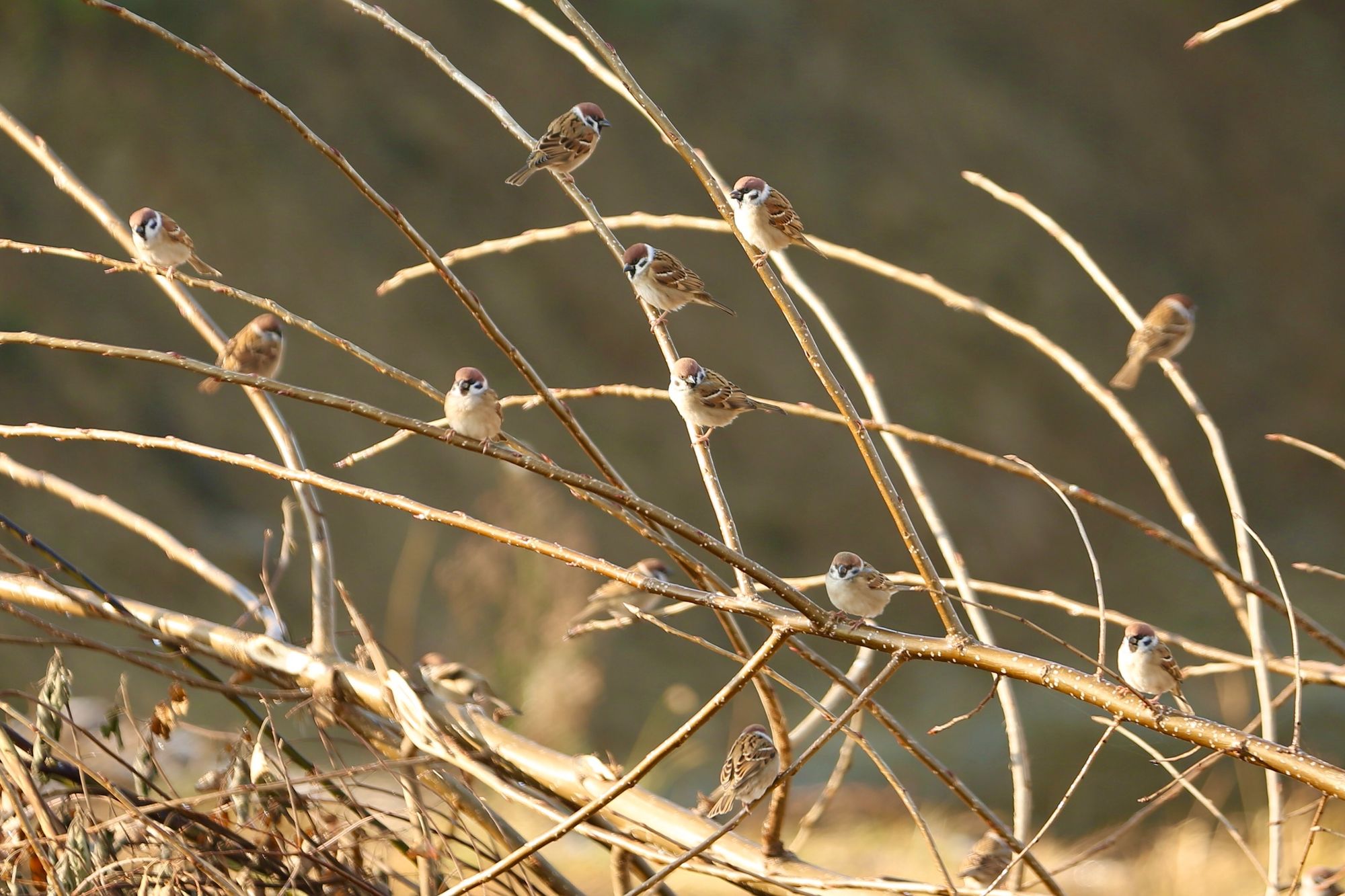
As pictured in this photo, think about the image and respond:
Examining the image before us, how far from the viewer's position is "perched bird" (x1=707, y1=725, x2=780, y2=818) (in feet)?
6.83

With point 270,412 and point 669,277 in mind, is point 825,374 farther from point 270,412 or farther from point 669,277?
point 669,277

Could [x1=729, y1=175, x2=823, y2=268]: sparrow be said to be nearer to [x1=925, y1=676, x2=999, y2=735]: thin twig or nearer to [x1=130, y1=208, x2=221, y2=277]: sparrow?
[x1=925, y1=676, x2=999, y2=735]: thin twig

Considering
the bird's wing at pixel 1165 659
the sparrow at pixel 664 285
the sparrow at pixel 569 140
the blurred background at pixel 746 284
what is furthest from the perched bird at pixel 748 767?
the blurred background at pixel 746 284

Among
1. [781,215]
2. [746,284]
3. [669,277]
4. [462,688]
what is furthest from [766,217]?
[746,284]

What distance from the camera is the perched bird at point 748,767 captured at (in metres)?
2.08

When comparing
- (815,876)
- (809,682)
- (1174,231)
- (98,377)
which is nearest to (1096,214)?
(1174,231)

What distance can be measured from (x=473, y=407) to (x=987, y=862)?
4.33ft

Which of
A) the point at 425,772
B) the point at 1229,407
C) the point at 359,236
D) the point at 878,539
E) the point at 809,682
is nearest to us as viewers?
the point at 425,772

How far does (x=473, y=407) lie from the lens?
165cm

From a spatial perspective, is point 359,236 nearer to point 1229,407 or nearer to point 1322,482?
point 1229,407

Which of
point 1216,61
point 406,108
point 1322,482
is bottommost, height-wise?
point 1322,482

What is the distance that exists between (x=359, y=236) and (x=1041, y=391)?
645 cm

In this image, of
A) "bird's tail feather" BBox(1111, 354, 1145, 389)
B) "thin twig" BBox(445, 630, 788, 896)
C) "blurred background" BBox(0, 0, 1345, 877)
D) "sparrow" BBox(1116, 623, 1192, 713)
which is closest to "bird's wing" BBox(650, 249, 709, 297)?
"sparrow" BBox(1116, 623, 1192, 713)

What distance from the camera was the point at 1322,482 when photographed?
12023 millimetres
